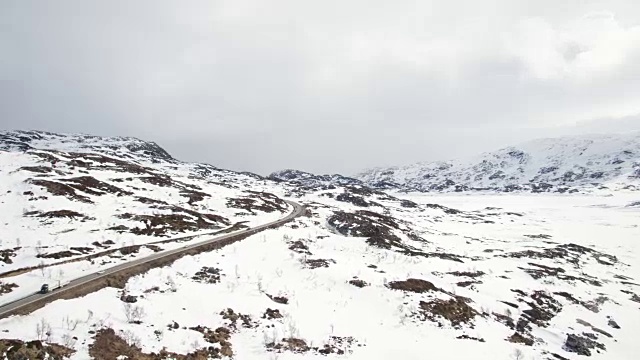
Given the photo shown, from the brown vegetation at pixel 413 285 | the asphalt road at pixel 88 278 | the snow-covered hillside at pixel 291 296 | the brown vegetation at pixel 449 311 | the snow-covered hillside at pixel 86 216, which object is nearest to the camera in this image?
the snow-covered hillside at pixel 291 296

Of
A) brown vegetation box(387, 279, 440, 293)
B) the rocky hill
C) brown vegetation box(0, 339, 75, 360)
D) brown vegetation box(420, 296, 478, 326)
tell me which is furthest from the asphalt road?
brown vegetation box(420, 296, 478, 326)

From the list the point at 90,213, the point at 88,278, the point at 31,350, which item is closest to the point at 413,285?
the point at 88,278

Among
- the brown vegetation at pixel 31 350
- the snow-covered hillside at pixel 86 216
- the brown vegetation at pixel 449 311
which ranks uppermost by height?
the snow-covered hillside at pixel 86 216

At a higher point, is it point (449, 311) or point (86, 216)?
point (86, 216)

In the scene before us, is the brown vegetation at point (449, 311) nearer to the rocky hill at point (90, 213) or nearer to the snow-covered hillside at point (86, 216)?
the snow-covered hillside at point (86, 216)

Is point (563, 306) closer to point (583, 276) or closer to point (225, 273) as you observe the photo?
point (583, 276)

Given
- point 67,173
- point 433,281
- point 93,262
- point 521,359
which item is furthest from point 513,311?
point 67,173

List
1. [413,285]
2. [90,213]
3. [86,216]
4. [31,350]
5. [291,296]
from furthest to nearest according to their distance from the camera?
[90,213], [86,216], [413,285], [291,296], [31,350]

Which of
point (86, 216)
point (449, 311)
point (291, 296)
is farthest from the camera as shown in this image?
point (86, 216)

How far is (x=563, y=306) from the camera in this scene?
1340 inches

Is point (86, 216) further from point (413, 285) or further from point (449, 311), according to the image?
point (449, 311)

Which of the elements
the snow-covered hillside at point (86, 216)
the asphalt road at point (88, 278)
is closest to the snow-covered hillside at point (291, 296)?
the snow-covered hillside at point (86, 216)

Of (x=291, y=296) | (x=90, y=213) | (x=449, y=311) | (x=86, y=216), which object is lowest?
(x=449, y=311)

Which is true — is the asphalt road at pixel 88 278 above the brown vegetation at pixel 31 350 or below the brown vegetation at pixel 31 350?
above
